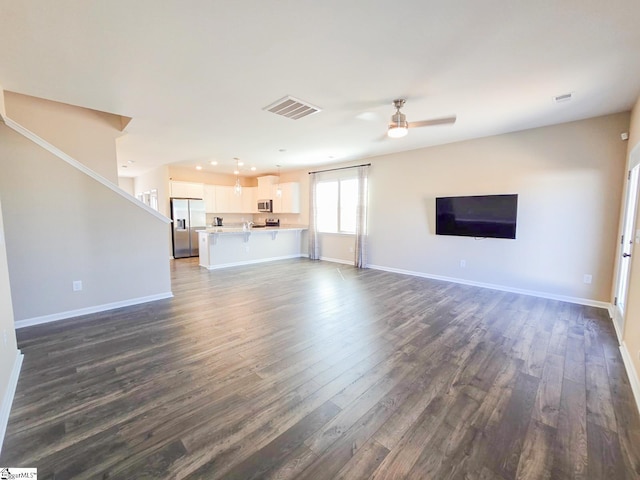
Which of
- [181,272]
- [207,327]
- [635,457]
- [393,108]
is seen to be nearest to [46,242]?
[207,327]

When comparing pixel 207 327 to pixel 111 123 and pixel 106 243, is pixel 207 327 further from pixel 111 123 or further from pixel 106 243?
pixel 111 123

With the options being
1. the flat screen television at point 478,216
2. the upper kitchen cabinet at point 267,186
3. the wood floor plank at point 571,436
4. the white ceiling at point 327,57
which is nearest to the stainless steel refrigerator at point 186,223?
the upper kitchen cabinet at point 267,186

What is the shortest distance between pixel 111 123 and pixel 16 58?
2052 millimetres

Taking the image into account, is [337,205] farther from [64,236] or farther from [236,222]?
[64,236]

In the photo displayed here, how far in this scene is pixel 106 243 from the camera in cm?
376

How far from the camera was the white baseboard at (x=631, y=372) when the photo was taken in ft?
Result: 6.52

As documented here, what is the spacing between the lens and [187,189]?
8000 millimetres

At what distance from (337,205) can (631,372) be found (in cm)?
585

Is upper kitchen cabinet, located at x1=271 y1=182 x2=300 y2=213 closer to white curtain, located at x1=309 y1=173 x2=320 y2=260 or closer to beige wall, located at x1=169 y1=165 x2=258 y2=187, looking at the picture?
white curtain, located at x1=309 y1=173 x2=320 y2=260

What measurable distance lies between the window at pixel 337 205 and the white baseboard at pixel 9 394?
5959mm

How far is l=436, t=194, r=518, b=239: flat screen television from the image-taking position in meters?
4.45

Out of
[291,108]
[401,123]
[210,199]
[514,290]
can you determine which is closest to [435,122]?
[401,123]

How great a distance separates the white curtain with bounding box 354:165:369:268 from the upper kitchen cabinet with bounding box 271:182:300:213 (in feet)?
7.57

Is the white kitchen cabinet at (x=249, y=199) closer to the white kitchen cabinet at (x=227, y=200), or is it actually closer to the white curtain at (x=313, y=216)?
the white kitchen cabinet at (x=227, y=200)
